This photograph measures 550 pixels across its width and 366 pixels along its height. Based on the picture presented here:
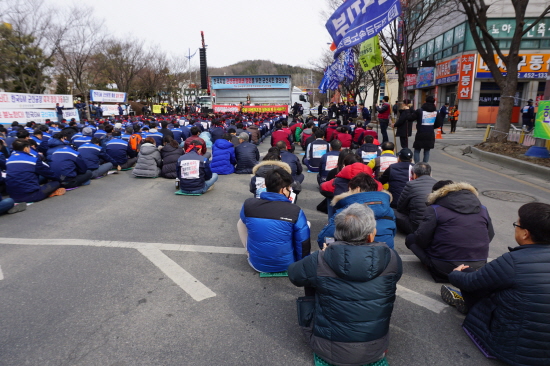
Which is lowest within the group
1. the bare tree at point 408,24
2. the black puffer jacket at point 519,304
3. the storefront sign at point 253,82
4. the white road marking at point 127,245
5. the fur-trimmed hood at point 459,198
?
the white road marking at point 127,245

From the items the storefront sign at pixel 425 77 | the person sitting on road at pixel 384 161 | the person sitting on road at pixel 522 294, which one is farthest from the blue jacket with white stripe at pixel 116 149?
the storefront sign at pixel 425 77

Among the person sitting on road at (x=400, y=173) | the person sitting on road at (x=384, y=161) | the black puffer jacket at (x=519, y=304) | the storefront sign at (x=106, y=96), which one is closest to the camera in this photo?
the black puffer jacket at (x=519, y=304)

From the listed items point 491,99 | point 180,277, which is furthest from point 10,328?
point 491,99

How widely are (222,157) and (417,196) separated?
631 cm

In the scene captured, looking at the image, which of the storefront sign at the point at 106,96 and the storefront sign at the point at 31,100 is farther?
the storefront sign at the point at 106,96

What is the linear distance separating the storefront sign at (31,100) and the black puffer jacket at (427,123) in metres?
21.3

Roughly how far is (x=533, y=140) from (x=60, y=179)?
1376 cm

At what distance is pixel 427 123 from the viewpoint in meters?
9.16

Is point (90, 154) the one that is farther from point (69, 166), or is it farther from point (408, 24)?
point (408, 24)

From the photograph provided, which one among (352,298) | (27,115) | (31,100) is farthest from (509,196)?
(31,100)

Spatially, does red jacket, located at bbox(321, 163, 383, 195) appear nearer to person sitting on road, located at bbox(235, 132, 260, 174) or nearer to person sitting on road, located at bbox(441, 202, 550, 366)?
person sitting on road, located at bbox(441, 202, 550, 366)

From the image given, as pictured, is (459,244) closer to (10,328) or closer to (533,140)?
(10,328)

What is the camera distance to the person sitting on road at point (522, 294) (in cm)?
222

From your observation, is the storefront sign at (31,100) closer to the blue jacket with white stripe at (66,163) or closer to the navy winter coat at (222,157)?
the blue jacket with white stripe at (66,163)
